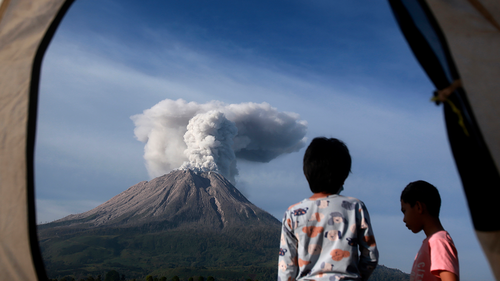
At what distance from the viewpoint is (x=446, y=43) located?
6.26 feet

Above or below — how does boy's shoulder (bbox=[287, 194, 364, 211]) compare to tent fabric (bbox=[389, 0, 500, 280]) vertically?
below

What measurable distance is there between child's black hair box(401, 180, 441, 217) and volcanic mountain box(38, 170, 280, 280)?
9575 cm

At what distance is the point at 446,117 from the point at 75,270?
352 feet

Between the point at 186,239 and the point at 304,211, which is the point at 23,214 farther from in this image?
the point at 186,239

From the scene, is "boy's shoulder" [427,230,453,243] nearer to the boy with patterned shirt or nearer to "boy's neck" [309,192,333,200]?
the boy with patterned shirt

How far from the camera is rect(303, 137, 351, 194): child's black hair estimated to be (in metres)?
2.38

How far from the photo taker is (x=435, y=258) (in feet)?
8.46

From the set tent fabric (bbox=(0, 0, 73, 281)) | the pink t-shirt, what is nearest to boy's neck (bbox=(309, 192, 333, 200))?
the pink t-shirt

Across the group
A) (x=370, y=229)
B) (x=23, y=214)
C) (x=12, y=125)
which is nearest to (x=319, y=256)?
(x=370, y=229)

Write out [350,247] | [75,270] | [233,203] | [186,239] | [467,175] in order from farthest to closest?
[233,203], [186,239], [75,270], [350,247], [467,175]

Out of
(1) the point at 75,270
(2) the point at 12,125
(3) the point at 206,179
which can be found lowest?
(1) the point at 75,270

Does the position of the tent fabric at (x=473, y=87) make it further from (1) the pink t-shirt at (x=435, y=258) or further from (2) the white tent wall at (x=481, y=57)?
(1) the pink t-shirt at (x=435, y=258)

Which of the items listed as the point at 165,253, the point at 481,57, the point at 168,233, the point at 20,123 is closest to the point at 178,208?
the point at 168,233

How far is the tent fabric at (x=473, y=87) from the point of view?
1.78m
